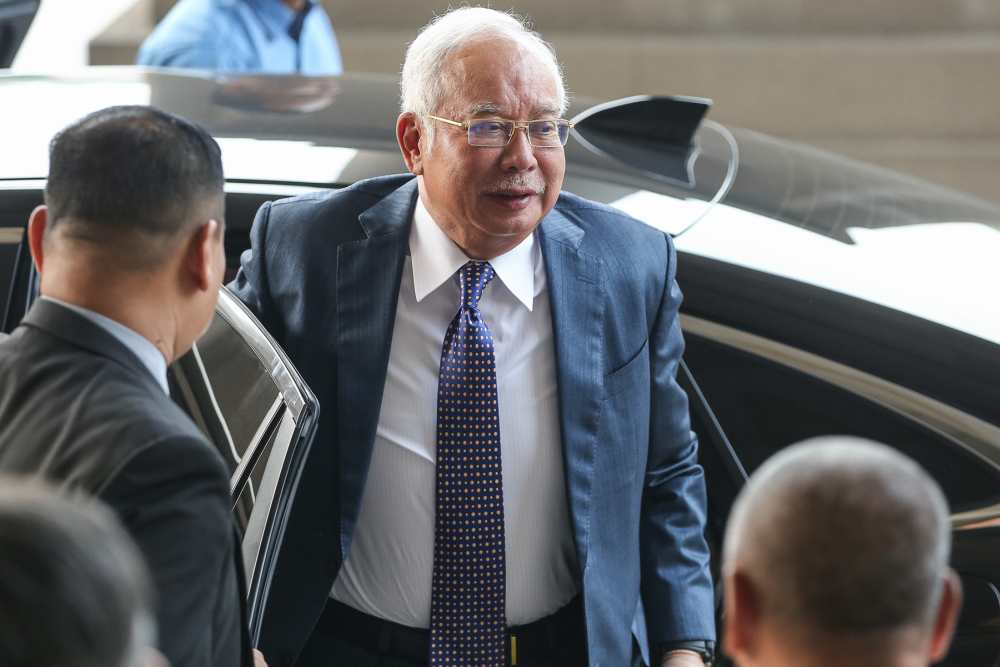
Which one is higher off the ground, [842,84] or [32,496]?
[32,496]

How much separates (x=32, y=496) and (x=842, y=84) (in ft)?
24.3

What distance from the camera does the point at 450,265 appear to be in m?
2.47

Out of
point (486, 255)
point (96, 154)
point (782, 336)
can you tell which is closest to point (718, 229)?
point (782, 336)

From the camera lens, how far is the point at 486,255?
2459mm

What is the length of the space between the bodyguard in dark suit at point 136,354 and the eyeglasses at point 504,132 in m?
0.66

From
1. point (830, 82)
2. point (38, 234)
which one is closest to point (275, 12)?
point (38, 234)

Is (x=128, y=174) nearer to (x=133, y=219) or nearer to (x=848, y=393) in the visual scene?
(x=133, y=219)

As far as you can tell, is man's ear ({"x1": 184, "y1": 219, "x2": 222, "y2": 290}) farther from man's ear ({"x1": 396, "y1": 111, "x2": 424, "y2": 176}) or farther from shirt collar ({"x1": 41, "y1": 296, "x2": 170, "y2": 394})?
man's ear ({"x1": 396, "y1": 111, "x2": 424, "y2": 176})

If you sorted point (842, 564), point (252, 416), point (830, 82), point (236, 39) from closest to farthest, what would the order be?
point (842, 564) → point (252, 416) → point (236, 39) → point (830, 82)

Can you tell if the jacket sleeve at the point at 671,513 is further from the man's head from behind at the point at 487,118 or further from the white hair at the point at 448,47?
the white hair at the point at 448,47

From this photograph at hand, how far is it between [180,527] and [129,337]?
0.82 feet

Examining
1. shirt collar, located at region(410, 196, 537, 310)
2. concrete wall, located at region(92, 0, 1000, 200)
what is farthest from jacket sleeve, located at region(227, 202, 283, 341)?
concrete wall, located at region(92, 0, 1000, 200)

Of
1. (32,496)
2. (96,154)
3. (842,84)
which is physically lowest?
(842,84)

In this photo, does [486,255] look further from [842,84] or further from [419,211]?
[842,84]
